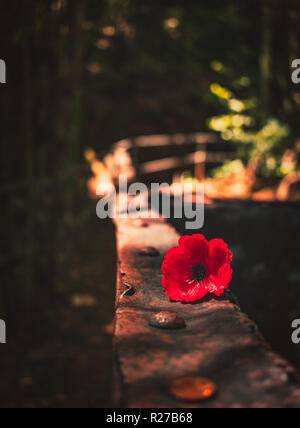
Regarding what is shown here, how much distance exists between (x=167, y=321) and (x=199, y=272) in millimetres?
307

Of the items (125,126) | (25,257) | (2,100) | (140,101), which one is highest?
(140,101)

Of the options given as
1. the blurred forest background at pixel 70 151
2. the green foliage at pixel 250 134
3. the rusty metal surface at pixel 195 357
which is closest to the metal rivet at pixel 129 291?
the rusty metal surface at pixel 195 357

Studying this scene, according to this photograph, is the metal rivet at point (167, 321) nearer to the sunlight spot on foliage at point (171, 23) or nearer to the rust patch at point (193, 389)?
the rust patch at point (193, 389)

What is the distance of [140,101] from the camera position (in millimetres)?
12375

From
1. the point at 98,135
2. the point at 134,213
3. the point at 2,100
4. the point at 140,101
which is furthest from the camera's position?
the point at 140,101

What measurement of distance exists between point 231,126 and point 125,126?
10.5 feet

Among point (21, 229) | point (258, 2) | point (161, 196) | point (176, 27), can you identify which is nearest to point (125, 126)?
point (176, 27)

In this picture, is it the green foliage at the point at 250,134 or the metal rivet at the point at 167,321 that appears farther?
the green foliage at the point at 250,134

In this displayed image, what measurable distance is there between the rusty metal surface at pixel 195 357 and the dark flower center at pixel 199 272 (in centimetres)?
8

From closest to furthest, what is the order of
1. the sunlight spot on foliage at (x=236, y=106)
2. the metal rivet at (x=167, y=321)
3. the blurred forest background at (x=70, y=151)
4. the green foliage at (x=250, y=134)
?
the metal rivet at (x=167, y=321) < the blurred forest background at (x=70, y=151) < the green foliage at (x=250, y=134) < the sunlight spot on foliage at (x=236, y=106)

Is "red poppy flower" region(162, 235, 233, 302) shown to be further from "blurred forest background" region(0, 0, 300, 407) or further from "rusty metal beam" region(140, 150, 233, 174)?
"rusty metal beam" region(140, 150, 233, 174)

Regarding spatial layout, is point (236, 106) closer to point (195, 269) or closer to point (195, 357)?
point (195, 269)

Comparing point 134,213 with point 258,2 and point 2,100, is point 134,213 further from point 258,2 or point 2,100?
point 258,2

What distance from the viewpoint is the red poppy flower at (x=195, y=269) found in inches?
54.8
